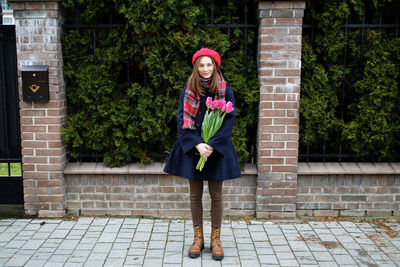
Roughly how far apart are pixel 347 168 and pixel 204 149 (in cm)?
209

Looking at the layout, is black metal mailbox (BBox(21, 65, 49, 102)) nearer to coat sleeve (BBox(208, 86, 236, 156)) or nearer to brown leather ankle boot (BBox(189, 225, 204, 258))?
coat sleeve (BBox(208, 86, 236, 156))

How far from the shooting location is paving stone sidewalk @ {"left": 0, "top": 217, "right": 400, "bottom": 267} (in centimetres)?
353

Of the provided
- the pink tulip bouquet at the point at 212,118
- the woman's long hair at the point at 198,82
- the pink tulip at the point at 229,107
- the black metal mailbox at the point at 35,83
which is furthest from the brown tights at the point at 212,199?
the black metal mailbox at the point at 35,83

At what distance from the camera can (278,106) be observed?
4.36 metres

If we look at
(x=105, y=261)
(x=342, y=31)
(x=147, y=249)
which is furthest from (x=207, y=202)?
(x=342, y=31)

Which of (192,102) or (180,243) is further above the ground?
(192,102)

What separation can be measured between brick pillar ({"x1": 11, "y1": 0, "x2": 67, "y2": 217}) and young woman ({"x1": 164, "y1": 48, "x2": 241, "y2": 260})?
166 centimetres

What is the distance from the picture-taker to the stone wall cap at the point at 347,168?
4484 mm

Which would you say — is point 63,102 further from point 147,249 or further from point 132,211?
point 147,249

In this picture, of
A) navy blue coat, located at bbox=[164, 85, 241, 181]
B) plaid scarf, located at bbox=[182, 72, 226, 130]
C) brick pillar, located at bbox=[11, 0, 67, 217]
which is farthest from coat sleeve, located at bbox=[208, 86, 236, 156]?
brick pillar, located at bbox=[11, 0, 67, 217]

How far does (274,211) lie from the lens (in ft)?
14.9

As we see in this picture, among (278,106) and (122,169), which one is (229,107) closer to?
(278,106)

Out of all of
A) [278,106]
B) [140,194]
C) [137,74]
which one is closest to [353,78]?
[278,106]

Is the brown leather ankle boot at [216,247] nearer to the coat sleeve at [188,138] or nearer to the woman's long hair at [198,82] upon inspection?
the coat sleeve at [188,138]
